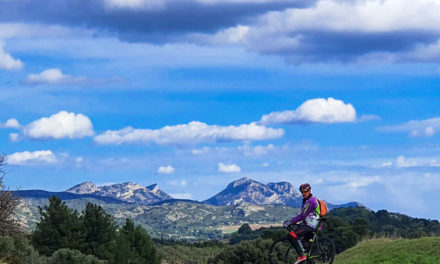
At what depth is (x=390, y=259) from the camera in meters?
40.7

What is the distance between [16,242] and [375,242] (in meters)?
28.6

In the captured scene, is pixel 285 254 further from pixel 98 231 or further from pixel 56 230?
pixel 98 231

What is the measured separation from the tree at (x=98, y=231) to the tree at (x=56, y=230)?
2.47 meters

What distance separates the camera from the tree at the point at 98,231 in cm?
11269

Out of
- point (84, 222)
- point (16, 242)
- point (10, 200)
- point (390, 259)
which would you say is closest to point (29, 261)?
point (16, 242)

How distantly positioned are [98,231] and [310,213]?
93689 millimetres

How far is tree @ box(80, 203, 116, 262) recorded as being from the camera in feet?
370

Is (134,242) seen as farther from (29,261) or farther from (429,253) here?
(429,253)

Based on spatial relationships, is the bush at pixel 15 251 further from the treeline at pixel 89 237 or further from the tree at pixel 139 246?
the tree at pixel 139 246

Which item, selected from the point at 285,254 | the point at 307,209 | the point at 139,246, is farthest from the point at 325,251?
the point at 139,246

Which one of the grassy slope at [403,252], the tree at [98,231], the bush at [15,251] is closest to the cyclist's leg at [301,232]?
the grassy slope at [403,252]

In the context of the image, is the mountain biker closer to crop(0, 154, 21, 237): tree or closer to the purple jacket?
the purple jacket

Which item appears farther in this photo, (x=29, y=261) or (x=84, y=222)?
(x=84, y=222)

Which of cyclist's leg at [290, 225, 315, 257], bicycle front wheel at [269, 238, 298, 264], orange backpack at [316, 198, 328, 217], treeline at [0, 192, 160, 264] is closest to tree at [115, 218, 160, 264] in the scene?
treeline at [0, 192, 160, 264]
